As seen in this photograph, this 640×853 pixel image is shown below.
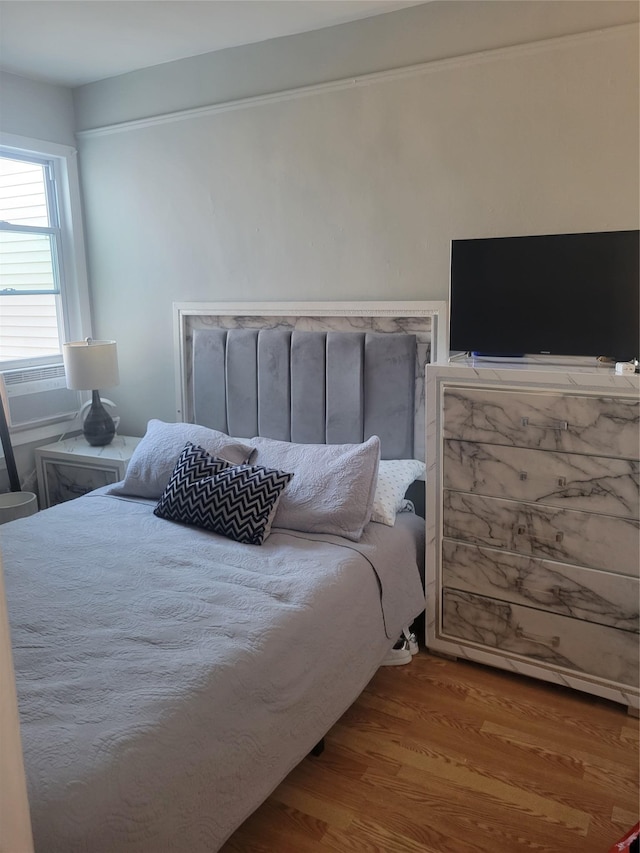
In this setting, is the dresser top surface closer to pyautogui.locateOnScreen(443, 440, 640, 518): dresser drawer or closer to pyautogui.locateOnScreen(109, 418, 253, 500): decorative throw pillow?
pyautogui.locateOnScreen(443, 440, 640, 518): dresser drawer

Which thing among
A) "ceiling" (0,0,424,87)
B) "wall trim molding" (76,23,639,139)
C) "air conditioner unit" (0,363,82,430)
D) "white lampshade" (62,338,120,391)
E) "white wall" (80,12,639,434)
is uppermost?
"ceiling" (0,0,424,87)

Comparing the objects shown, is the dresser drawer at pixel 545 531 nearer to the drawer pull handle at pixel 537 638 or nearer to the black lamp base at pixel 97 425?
the drawer pull handle at pixel 537 638

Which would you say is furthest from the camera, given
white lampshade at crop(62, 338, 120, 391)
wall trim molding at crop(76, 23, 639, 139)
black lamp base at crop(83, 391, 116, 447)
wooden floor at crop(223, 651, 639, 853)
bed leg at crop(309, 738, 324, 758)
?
black lamp base at crop(83, 391, 116, 447)

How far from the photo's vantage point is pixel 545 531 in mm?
2305

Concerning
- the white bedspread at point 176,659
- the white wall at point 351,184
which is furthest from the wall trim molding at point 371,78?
the white bedspread at point 176,659

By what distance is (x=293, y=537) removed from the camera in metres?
2.42

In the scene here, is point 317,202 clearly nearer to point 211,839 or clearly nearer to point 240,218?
point 240,218

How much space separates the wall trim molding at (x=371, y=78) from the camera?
234 centimetres

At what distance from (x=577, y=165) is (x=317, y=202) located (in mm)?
1164

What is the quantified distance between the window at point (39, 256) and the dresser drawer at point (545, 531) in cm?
262

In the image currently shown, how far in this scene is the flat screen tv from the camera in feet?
7.39

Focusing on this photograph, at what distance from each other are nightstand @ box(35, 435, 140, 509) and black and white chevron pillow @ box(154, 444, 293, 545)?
0.84 meters

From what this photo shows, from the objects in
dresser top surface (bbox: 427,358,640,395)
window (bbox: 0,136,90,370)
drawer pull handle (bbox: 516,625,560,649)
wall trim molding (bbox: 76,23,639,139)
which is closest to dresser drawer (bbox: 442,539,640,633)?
drawer pull handle (bbox: 516,625,560,649)

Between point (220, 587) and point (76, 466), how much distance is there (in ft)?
5.88
